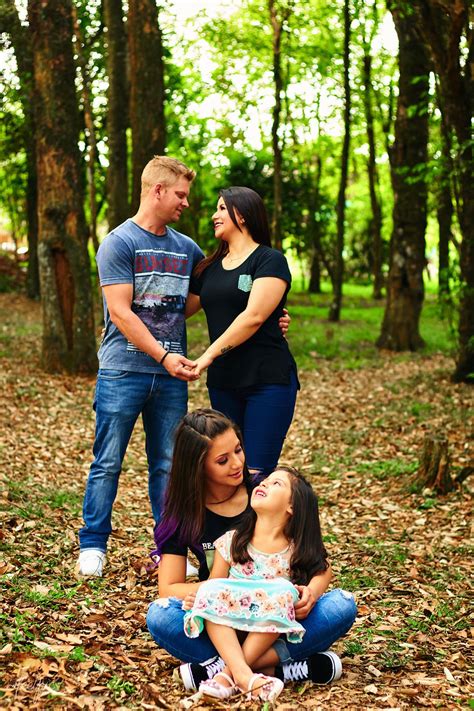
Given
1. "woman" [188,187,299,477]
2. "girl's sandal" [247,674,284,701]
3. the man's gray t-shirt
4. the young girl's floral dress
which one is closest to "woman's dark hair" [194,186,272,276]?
"woman" [188,187,299,477]

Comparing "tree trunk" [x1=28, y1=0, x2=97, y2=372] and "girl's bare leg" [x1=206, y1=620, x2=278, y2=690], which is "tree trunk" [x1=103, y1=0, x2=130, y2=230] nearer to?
"tree trunk" [x1=28, y1=0, x2=97, y2=372]

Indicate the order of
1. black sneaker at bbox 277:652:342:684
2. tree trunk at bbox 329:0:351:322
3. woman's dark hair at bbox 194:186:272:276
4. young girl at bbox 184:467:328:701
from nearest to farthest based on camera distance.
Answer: young girl at bbox 184:467:328:701 → black sneaker at bbox 277:652:342:684 → woman's dark hair at bbox 194:186:272:276 → tree trunk at bbox 329:0:351:322

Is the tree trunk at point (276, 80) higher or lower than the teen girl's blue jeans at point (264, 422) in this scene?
higher

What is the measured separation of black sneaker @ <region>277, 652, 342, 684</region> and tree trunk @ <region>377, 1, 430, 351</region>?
12485 millimetres

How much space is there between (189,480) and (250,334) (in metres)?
0.99

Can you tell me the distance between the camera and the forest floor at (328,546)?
148 inches

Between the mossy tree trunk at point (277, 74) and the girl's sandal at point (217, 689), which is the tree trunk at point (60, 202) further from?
the girl's sandal at point (217, 689)

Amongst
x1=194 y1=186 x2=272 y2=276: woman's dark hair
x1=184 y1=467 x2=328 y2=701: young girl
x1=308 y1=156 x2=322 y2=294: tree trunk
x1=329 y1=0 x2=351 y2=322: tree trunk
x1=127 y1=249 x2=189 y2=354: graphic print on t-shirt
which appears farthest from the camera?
x1=308 y1=156 x2=322 y2=294: tree trunk

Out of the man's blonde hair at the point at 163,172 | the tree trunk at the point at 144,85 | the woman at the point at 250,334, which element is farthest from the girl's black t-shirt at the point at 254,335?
the tree trunk at the point at 144,85

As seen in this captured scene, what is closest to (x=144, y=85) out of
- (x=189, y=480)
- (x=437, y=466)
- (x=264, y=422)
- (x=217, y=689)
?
(x=437, y=466)

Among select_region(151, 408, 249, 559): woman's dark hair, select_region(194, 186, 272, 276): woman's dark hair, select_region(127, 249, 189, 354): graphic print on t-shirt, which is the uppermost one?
select_region(194, 186, 272, 276): woman's dark hair

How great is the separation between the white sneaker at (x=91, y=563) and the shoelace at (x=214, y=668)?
5.57ft

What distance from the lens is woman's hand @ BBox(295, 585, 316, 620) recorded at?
3691 mm

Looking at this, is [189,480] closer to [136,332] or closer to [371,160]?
[136,332]
